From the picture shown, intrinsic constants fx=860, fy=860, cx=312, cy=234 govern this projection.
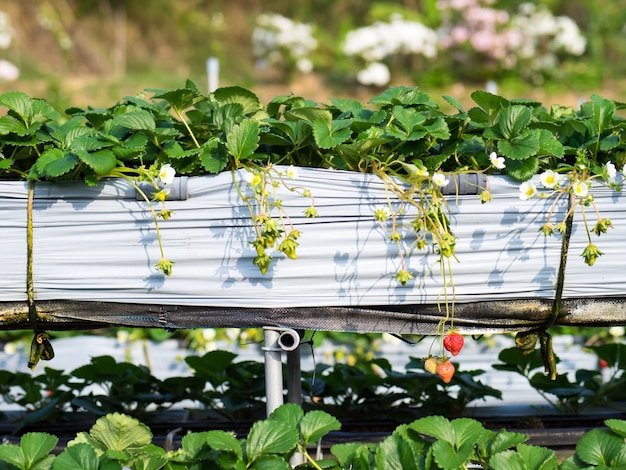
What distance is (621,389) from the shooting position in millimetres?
2453

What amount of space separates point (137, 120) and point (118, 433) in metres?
0.59

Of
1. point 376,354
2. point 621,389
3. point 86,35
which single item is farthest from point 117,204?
point 86,35

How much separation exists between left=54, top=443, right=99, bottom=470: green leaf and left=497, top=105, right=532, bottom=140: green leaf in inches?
36.1

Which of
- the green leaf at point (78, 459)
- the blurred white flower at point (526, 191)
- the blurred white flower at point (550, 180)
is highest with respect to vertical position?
the blurred white flower at point (550, 180)

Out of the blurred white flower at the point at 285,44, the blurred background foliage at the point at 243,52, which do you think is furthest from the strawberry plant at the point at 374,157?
the blurred white flower at the point at 285,44

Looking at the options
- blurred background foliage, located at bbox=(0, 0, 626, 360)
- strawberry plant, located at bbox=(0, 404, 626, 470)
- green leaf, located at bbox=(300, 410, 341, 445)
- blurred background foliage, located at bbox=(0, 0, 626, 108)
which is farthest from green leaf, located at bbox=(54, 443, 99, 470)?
blurred background foliage, located at bbox=(0, 0, 626, 108)

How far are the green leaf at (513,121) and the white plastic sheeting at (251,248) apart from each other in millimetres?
96

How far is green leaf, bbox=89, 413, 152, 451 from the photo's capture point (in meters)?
1.63

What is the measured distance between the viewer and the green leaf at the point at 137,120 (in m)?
1.52

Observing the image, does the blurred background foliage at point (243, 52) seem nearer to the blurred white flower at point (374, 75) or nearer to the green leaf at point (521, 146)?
the blurred white flower at point (374, 75)

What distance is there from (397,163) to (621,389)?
1.28 metres

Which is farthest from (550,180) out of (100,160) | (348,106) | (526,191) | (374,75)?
(374,75)

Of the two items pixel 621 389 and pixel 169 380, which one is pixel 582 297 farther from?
pixel 169 380

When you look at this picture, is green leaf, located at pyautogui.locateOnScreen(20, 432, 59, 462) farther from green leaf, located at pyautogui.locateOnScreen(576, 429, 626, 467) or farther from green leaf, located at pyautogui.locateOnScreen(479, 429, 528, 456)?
green leaf, located at pyautogui.locateOnScreen(576, 429, 626, 467)
